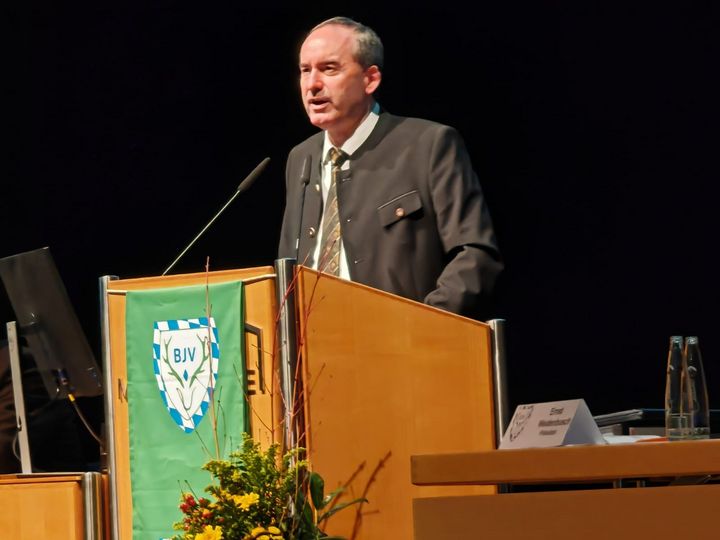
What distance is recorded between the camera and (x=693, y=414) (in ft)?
8.86

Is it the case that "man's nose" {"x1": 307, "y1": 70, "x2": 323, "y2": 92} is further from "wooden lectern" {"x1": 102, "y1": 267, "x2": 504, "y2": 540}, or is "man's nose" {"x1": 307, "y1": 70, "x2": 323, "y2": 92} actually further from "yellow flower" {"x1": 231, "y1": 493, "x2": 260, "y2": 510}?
"yellow flower" {"x1": 231, "y1": 493, "x2": 260, "y2": 510}

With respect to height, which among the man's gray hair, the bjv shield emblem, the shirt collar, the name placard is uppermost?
the man's gray hair

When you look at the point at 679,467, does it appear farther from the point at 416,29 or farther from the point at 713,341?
the point at 416,29

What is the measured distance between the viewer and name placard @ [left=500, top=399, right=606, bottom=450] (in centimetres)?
233

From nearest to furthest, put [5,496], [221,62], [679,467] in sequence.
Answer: [679,467]
[5,496]
[221,62]

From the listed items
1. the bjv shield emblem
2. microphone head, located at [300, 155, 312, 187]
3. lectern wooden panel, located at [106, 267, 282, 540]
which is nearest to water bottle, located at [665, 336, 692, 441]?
lectern wooden panel, located at [106, 267, 282, 540]

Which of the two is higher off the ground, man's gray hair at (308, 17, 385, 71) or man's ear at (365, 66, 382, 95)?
man's gray hair at (308, 17, 385, 71)

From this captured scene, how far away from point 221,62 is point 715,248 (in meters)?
1.92

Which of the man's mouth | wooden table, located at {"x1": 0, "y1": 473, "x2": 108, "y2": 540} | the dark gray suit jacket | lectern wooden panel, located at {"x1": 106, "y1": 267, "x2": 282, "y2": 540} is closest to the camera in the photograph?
lectern wooden panel, located at {"x1": 106, "y1": 267, "x2": 282, "y2": 540}

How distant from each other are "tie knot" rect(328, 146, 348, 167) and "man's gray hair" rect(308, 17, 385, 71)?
242mm


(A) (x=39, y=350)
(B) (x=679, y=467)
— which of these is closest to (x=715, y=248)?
(A) (x=39, y=350)

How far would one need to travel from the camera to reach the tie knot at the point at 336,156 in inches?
148

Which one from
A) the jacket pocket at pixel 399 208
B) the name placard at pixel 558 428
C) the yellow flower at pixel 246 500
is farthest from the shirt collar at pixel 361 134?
the name placard at pixel 558 428

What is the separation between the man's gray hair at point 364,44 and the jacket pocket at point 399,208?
43cm
